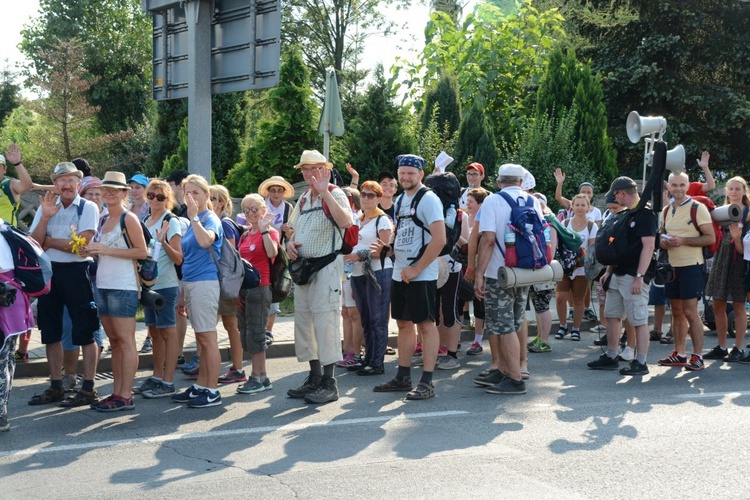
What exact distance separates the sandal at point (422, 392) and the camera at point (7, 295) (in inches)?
125

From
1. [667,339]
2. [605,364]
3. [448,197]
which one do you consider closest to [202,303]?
[448,197]

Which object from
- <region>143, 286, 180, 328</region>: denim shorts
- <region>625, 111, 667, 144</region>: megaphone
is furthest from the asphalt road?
<region>625, 111, 667, 144</region>: megaphone

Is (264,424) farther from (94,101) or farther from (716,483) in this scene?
(94,101)

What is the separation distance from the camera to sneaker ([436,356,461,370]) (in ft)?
29.7

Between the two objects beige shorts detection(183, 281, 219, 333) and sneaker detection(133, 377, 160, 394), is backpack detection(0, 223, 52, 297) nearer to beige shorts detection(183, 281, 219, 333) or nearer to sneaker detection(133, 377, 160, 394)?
beige shorts detection(183, 281, 219, 333)

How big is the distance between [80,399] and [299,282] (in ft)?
6.51

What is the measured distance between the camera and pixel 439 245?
7301 millimetres

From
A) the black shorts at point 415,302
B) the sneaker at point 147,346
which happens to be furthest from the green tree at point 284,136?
the black shorts at point 415,302

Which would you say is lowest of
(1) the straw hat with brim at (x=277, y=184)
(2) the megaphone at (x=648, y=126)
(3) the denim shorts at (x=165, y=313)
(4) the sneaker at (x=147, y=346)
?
(4) the sneaker at (x=147, y=346)

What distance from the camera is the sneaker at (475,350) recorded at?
390 inches

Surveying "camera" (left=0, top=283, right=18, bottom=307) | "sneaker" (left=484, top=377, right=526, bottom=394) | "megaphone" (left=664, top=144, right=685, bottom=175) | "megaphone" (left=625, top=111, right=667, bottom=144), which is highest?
"megaphone" (left=625, top=111, right=667, bottom=144)

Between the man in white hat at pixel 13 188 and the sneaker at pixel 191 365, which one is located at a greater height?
the man in white hat at pixel 13 188

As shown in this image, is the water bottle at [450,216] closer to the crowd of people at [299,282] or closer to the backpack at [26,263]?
the crowd of people at [299,282]

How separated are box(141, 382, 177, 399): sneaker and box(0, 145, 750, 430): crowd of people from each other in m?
0.01
